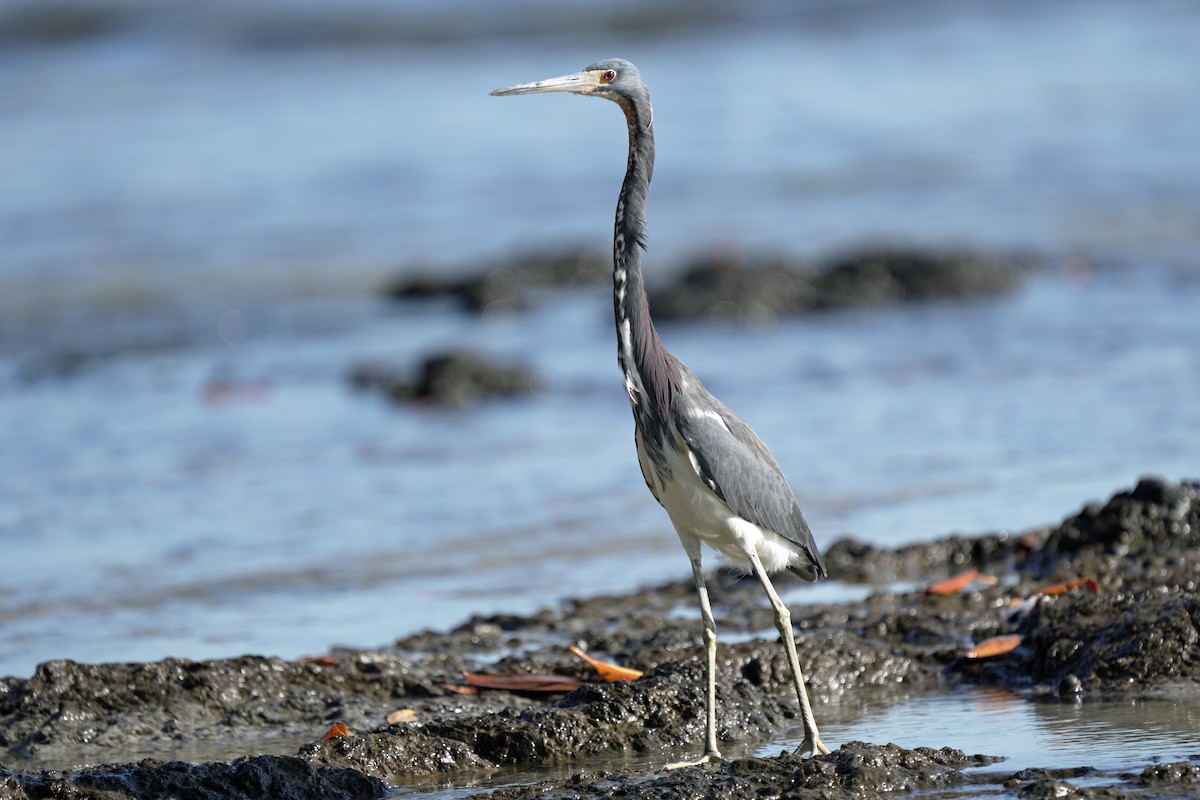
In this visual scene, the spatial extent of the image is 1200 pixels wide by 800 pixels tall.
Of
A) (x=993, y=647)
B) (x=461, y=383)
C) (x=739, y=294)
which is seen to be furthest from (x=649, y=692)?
(x=739, y=294)

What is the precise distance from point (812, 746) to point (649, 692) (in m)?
0.54

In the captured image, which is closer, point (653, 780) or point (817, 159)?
point (653, 780)

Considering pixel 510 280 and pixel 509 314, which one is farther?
pixel 510 280

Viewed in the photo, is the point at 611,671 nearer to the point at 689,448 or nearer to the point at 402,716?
the point at 402,716

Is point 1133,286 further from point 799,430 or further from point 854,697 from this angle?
point 854,697

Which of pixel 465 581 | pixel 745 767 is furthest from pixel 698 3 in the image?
pixel 745 767

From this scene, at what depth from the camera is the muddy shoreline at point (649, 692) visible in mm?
3988

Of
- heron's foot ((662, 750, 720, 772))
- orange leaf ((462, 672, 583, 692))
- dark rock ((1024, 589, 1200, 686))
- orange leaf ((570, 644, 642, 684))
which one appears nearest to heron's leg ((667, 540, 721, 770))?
heron's foot ((662, 750, 720, 772))

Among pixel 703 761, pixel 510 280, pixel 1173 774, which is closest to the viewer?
pixel 1173 774

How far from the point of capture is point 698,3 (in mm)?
33781

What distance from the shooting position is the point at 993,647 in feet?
17.0

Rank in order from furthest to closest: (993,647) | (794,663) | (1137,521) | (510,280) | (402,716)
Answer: (510,280) < (1137,521) < (993,647) < (402,716) < (794,663)

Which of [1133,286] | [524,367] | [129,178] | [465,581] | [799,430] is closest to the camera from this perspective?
[465,581]

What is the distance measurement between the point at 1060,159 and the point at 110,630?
1446 centimetres
